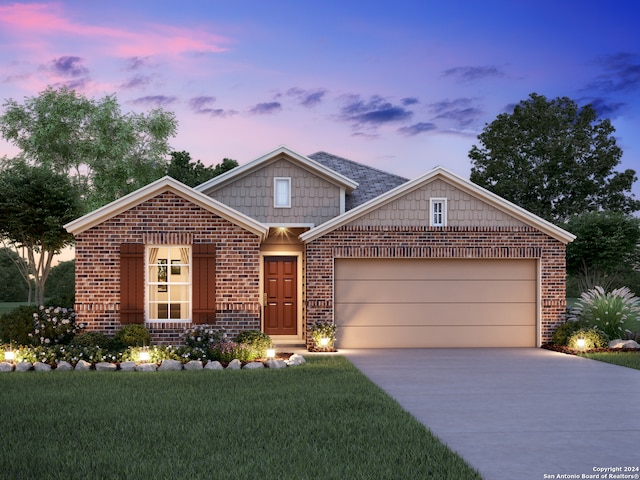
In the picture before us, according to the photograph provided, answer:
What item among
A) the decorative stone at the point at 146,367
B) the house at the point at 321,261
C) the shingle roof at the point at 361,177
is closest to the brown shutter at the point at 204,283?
the house at the point at 321,261

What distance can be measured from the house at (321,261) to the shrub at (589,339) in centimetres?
95

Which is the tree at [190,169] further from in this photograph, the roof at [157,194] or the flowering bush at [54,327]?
the flowering bush at [54,327]

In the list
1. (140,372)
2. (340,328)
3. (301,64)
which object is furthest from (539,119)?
(140,372)

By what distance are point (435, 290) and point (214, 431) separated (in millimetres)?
10857

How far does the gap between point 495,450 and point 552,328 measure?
1141 centimetres

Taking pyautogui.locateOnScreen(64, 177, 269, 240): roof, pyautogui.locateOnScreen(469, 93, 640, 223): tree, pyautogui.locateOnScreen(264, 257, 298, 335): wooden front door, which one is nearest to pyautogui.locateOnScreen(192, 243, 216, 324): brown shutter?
pyautogui.locateOnScreen(64, 177, 269, 240): roof

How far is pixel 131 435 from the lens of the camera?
7.75 m

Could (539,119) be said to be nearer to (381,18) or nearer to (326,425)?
(381,18)

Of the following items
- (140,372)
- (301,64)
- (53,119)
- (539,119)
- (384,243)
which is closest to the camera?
(140,372)

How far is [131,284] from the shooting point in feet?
51.0

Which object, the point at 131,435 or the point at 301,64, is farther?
the point at 301,64

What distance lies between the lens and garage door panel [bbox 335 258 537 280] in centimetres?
1773

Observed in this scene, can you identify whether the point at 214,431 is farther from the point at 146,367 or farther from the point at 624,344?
the point at 624,344

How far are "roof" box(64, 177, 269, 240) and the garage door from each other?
3.00 m
